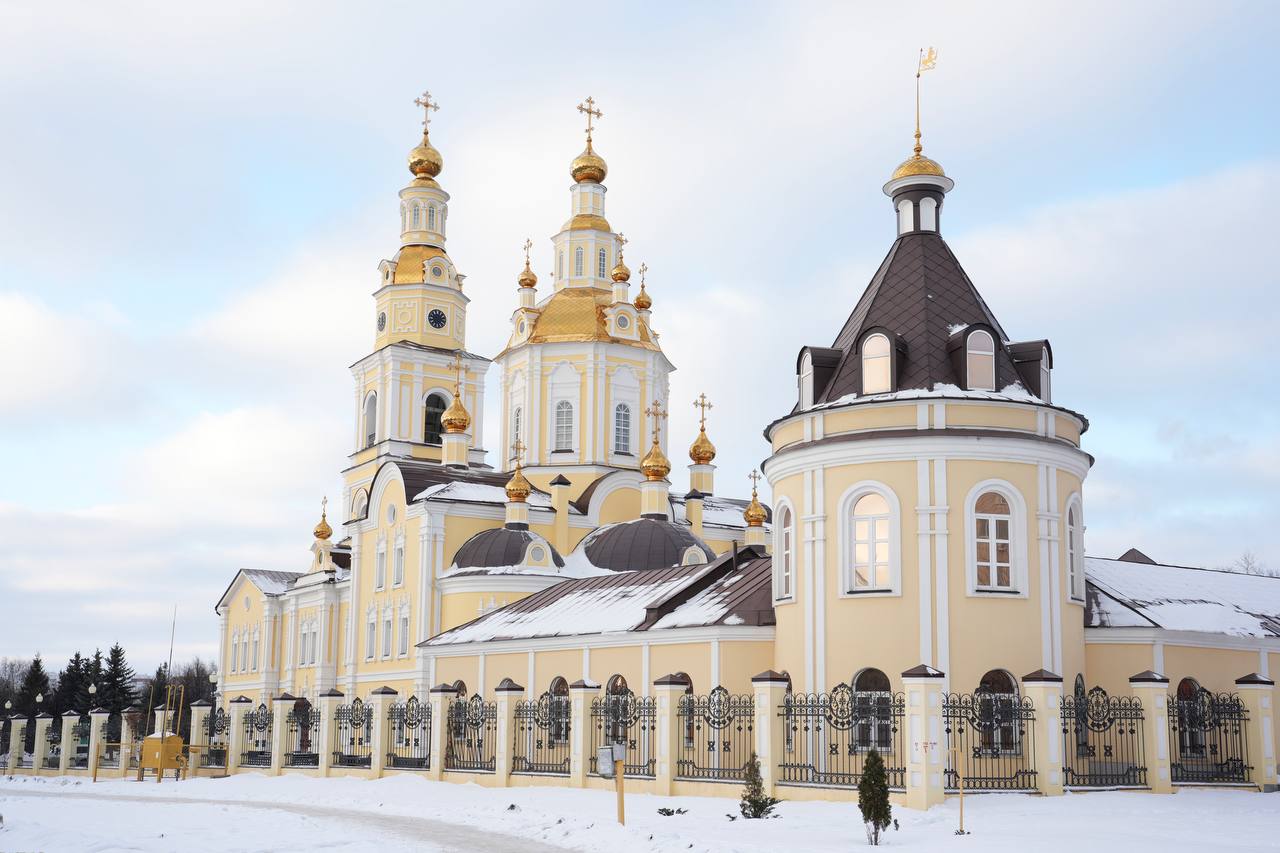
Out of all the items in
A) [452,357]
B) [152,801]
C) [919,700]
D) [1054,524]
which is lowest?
[152,801]

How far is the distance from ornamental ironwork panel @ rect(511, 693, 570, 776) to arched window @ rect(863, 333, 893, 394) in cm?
778

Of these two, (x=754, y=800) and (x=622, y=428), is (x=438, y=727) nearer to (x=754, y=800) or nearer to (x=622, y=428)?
(x=754, y=800)

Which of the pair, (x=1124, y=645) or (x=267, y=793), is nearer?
(x=1124, y=645)

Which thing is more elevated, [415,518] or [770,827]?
[415,518]

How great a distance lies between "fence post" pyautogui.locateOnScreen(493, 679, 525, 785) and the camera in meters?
24.5

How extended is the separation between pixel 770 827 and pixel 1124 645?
9.19 metres

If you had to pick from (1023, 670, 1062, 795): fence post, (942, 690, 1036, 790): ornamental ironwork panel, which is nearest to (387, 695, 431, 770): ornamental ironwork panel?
(942, 690, 1036, 790): ornamental ironwork panel

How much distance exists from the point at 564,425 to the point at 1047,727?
27.5 m

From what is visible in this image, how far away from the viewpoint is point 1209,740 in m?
22.3

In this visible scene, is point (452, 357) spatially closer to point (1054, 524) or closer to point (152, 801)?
point (152, 801)

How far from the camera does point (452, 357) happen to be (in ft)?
A: 162

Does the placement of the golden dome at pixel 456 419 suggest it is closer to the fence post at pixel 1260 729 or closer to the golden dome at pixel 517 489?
the golden dome at pixel 517 489

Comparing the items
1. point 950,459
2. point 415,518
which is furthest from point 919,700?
point 415,518

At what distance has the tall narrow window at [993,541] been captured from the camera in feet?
70.5
